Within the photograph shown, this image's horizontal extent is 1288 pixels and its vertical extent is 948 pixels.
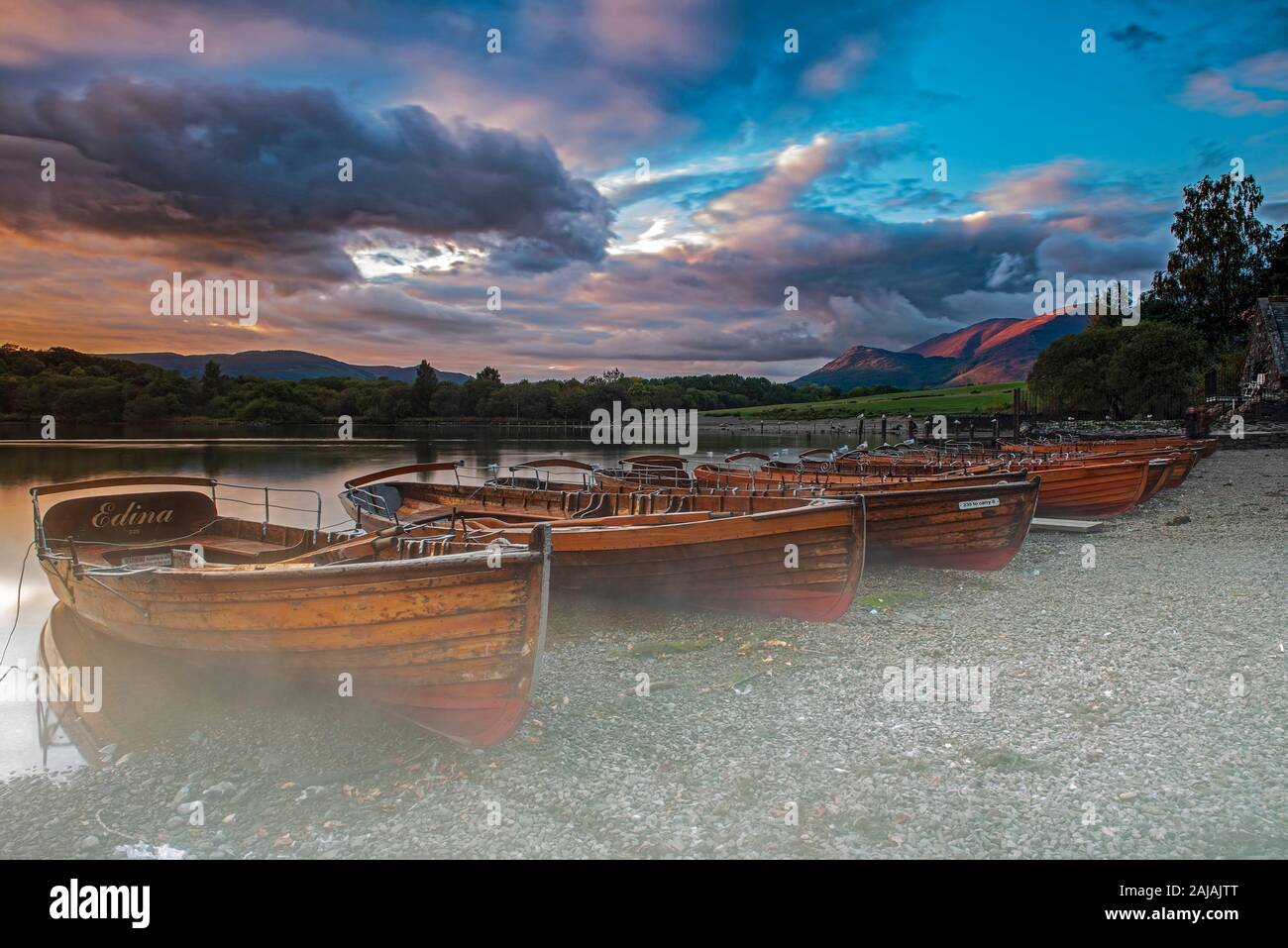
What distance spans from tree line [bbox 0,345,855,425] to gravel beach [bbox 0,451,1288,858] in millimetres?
115120

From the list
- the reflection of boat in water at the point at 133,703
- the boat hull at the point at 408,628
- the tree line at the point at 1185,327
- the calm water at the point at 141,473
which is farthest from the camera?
the tree line at the point at 1185,327

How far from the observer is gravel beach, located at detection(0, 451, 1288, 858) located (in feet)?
17.1

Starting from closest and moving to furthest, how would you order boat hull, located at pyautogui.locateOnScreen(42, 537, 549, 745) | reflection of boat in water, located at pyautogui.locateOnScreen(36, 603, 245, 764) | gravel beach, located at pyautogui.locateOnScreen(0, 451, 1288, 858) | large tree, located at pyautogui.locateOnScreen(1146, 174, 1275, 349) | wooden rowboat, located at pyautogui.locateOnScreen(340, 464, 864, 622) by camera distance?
gravel beach, located at pyautogui.locateOnScreen(0, 451, 1288, 858) < boat hull, located at pyautogui.locateOnScreen(42, 537, 549, 745) < reflection of boat in water, located at pyautogui.locateOnScreen(36, 603, 245, 764) < wooden rowboat, located at pyautogui.locateOnScreen(340, 464, 864, 622) < large tree, located at pyautogui.locateOnScreen(1146, 174, 1275, 349)

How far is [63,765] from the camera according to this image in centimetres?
704

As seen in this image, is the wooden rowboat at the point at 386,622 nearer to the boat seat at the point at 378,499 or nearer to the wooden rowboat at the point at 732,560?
the wooden rowboat at the point at 732,560

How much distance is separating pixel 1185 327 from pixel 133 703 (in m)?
69.3

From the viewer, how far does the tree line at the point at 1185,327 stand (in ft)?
163

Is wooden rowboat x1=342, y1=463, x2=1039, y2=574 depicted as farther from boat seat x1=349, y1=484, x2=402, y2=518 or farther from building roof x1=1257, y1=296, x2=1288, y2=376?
building roof x1=1257, y1=296, x2=1288, y2=376

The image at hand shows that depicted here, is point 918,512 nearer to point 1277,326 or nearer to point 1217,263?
point 1277,326

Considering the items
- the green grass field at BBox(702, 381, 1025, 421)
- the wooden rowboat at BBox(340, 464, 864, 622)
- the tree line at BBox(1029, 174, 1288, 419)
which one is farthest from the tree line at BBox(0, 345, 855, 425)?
the wooden rowboat at BBox(340, 464, 864, 622)

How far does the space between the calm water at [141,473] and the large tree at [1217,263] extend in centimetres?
4453

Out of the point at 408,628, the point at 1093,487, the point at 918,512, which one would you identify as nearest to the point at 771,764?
the point at 408,628

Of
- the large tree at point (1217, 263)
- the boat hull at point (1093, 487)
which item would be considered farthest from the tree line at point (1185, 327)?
the boat hull at point (1093, 487)
